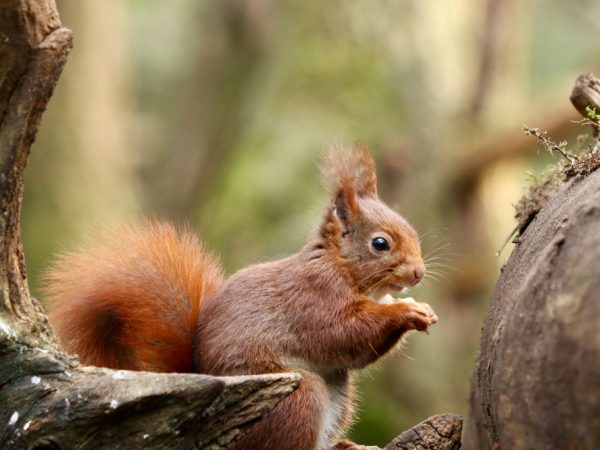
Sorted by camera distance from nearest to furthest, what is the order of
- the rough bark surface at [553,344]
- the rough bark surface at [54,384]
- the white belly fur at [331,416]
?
the rough bark surface at [553,344] < the rough bark surface at [54,384] < the white belly fur at [331,416]

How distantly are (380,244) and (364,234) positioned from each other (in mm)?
51

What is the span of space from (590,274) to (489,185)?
16.7 feet

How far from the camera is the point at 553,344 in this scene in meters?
1.57

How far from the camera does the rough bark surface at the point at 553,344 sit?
1.49 m

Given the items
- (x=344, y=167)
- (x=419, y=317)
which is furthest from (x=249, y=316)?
(x=344, y=167)

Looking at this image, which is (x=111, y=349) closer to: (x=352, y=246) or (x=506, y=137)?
(x=352, y=246)

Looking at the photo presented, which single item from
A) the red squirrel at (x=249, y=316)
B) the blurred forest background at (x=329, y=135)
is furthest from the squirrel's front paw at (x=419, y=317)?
the blurred forest background at (x=329, y=135)

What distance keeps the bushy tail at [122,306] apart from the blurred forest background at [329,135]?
279 centimetres

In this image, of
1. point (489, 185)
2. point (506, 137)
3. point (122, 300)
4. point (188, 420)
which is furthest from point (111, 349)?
point (489, 185)

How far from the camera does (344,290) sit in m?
2.46

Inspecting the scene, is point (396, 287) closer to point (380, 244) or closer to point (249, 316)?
point (380, 244)

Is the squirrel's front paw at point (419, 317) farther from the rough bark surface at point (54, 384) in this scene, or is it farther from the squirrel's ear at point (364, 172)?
the rough bark surface at point (54, 384)

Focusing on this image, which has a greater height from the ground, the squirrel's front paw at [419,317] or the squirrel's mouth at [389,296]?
the squirrel's mouth at [389,296]

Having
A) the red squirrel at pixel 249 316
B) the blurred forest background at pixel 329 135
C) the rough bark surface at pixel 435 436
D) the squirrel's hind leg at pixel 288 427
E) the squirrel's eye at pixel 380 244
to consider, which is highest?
the blurred forest background at pixel 329 135
